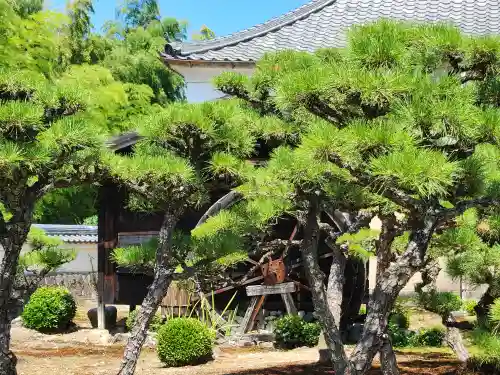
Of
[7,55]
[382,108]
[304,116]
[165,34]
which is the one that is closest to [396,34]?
[382,108]

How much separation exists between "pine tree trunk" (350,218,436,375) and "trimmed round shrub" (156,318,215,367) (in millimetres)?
4717

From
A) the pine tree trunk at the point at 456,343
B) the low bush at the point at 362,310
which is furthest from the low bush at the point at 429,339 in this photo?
the pine tree trunk at the point at 456,343

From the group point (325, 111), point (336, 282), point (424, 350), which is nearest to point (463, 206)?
point (325, 111)

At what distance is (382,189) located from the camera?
4652 millimetres

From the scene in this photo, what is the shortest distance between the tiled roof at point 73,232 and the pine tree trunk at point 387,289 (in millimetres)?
15990

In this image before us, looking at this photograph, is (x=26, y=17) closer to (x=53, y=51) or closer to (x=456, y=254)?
(x=53, y=51)

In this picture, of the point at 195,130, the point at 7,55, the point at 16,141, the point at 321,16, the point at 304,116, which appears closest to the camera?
the point at 16,141

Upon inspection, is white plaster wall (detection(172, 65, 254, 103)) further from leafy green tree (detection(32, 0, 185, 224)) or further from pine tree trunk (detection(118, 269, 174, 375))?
pine tree trunk (detection(118, 269, 174, 375))

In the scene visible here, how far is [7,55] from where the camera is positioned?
12195 mm

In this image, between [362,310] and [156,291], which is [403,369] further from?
[362,310]

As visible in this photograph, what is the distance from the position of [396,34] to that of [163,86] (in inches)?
719

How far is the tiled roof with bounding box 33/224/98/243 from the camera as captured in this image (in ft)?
66.3

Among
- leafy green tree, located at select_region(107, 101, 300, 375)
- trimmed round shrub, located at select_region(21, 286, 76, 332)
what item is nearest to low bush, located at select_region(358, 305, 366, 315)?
trimmed round shrub, located at select_region(21, 286, 76, 332)

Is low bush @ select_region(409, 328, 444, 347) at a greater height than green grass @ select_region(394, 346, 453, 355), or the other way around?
low bush @ select_region(409, 328, 444, 347)
